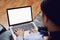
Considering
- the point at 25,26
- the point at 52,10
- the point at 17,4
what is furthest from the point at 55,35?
the point at 17,4

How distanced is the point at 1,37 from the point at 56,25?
80 cm

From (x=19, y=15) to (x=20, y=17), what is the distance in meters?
0.02

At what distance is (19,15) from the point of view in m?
1.33

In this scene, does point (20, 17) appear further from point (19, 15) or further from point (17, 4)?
point (17, 4)

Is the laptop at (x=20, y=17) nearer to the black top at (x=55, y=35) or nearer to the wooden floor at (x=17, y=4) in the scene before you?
the black top at (x=55, y=35)

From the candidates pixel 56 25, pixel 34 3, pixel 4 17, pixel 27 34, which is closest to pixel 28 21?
pixel 27 34

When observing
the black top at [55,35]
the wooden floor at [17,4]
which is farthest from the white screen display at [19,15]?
the wooden floor at [17,4]

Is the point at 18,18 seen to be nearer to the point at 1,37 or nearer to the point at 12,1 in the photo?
the point at 1,37

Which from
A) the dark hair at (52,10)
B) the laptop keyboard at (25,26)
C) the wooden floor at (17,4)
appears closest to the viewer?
the dark hair at (52,10)

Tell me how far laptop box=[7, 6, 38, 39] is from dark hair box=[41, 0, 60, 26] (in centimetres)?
68

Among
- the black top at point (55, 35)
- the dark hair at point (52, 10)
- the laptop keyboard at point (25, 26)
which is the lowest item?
the laptop keyboard at point (25, 26)

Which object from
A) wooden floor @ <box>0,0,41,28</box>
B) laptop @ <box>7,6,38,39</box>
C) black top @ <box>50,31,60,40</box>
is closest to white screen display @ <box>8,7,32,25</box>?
laptop @ <box>7,6,38,39</box>

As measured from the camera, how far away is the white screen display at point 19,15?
1312mm

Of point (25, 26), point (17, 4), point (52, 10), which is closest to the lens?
point (52, 10)
